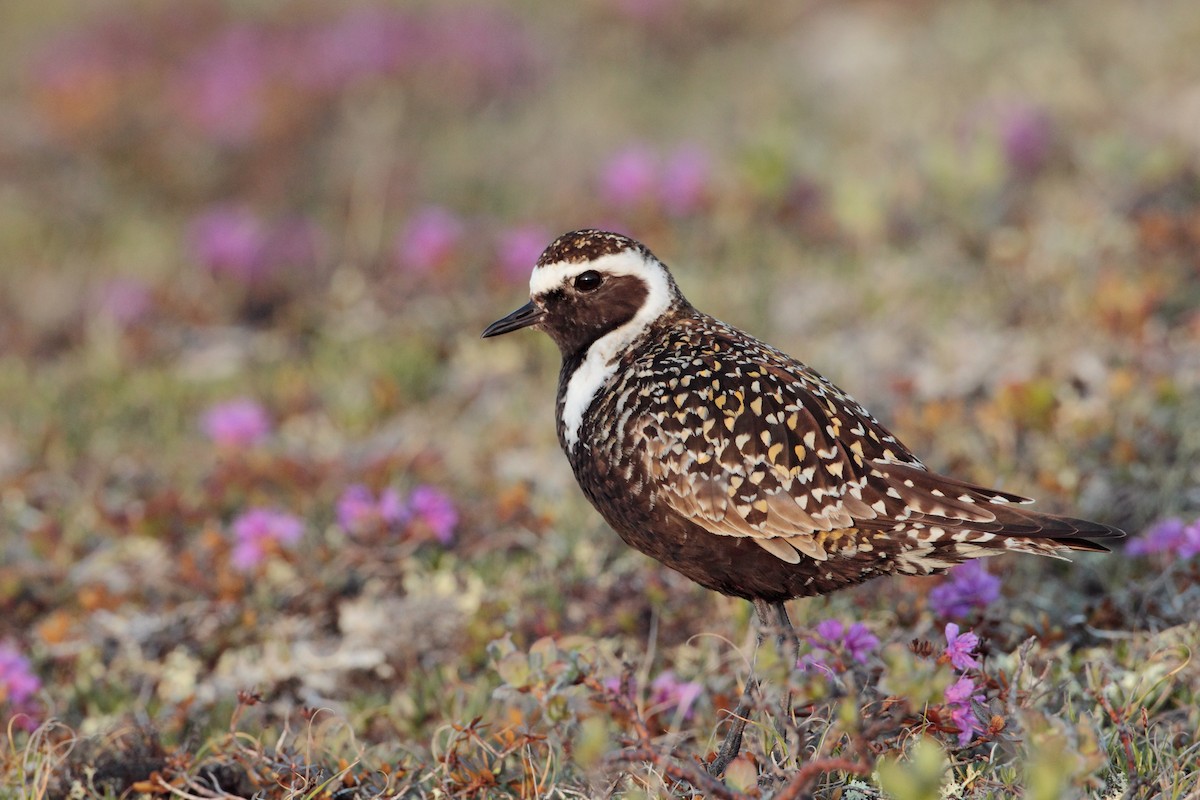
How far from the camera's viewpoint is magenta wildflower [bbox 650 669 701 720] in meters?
4.30

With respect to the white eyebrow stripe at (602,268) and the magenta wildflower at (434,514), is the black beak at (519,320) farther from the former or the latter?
the magenta wildflower at (434,514)

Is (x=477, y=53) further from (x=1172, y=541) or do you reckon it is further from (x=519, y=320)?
(x=1172, y=541)

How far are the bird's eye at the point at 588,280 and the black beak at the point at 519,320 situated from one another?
0.65ft

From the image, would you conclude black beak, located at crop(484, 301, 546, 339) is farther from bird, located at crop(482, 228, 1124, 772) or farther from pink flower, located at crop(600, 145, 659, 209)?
pink flower, located at crop(600, 145, 659, 209)

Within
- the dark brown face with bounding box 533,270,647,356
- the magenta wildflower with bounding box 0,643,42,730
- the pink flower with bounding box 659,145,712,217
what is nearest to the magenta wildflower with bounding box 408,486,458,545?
the dark brown face with bounding box 533,270,647,356

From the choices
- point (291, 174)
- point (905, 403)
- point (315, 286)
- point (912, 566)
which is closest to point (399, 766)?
point (912, 566)

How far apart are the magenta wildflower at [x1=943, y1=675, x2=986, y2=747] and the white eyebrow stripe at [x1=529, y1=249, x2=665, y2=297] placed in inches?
72.9

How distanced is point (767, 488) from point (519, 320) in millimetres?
1319

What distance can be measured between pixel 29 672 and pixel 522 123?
818cm

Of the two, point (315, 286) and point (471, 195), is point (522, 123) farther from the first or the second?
point (315, 286)

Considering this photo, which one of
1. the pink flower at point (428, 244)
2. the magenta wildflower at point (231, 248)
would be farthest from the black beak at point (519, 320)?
the magenta wildflower at point (231, 248)

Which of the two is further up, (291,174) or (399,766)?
(291,174)

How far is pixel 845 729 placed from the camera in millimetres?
3029

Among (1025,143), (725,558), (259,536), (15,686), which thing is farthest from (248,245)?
(725,558)
